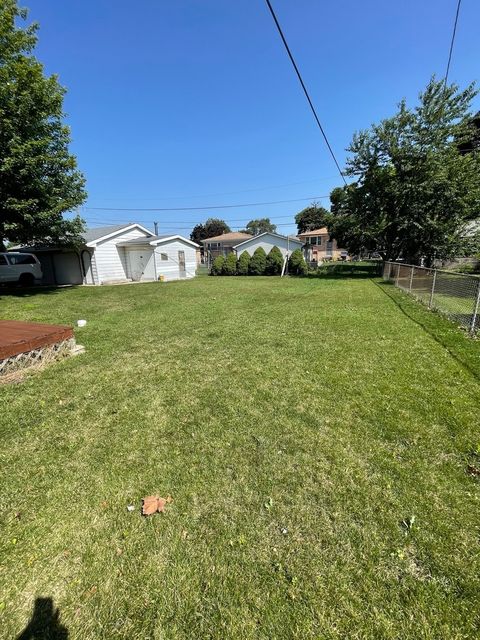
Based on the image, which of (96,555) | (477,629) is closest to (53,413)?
(96,555)

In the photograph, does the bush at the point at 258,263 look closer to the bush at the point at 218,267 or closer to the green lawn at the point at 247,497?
the bush at the point at 218,267

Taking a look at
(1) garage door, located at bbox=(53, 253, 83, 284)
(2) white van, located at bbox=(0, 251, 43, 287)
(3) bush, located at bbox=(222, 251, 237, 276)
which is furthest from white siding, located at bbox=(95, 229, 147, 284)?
(3) bush, located at bbox=(222, 251, 237, 276)

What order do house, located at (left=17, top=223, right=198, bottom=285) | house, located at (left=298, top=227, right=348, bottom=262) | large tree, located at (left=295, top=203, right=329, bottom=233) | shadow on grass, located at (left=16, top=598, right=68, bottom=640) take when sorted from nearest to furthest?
1. shadow on grass, located at (left=16, top=598, right=68, bottom=640)
2. house, located at (left=17, top=223, right=198, bottom=285)
3. house, located at (left=298, top=227, right=348, bottom=262)
4. large tree, located at (left=295, top=203, right=329, bottom=233)

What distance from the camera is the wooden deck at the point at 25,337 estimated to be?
4066 mm

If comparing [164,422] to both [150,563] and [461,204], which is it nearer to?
[150,563]

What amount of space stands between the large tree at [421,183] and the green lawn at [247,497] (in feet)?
50.4

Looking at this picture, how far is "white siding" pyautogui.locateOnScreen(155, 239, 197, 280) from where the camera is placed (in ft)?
63.6

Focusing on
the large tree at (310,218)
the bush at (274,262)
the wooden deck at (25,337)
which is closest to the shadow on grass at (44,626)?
the wooden deck at (25,337)

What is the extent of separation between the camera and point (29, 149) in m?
10.1

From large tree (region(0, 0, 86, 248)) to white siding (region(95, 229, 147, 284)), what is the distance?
5.02 meters

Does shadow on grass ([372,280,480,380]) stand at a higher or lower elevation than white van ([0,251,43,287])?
lower

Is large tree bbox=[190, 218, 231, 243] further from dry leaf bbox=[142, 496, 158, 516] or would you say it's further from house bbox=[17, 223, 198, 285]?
dry leaf bbox=[142, 496, 158, 516]

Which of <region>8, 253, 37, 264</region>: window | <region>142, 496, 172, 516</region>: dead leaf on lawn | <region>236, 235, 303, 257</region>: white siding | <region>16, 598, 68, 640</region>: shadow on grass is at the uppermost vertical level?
<region>236, 235, 303, 257</region>: white siding

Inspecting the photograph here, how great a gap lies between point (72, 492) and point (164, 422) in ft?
3.31
